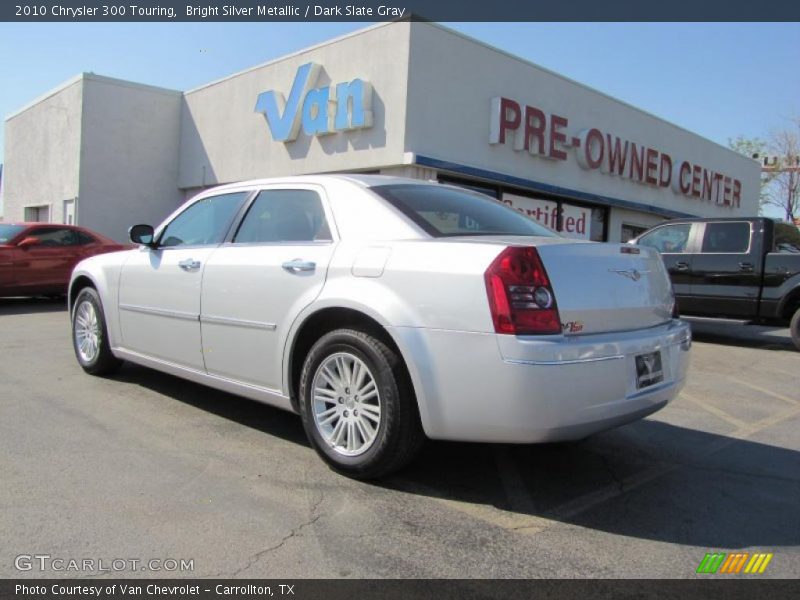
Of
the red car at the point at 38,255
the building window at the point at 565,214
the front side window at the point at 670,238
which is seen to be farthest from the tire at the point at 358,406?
the building window at the point at 565,214

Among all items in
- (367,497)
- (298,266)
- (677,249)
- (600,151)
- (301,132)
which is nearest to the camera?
(367,497)

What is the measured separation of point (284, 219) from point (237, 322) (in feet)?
2.37

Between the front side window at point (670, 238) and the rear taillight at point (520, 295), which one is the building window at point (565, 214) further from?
the rear taillight at point (520, 295)

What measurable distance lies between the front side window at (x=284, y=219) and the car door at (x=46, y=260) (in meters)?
8.66

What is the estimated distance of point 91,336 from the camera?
5645 millimetres

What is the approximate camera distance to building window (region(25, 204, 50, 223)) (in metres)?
21.1

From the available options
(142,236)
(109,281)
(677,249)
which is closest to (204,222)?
(142,236)

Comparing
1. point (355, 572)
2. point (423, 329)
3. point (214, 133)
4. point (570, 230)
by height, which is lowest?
point (355, 572)

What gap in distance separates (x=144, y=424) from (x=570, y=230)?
14.9 metres

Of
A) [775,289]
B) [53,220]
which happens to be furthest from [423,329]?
[53,220]

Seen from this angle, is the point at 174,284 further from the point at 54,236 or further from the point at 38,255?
the point at 54,236

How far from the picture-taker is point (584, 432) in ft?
9.98

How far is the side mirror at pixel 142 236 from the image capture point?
5004mm

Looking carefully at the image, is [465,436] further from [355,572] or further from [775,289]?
[775,289]
